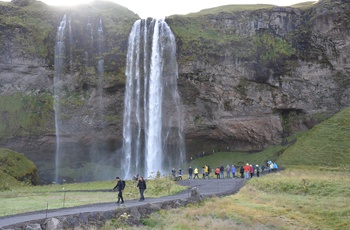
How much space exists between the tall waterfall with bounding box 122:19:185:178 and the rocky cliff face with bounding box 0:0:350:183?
1560 millimetres

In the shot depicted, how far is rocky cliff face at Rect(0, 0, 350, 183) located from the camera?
6097 centimetres

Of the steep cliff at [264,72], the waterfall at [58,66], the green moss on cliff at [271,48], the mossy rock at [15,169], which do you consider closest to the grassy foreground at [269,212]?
the mossy rock at [15,169]

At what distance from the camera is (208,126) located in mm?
64000

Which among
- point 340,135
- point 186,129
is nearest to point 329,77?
point 340,135

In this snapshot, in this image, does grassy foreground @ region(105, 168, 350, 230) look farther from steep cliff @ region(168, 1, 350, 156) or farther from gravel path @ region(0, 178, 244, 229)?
steep cliff @ region(168, 1, 350, 156)

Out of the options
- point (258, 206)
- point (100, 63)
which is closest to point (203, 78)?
point (100, 63)

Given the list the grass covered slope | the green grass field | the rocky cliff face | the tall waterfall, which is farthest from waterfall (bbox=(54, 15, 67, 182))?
the grass covered slope

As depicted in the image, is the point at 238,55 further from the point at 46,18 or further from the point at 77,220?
the point at 77,220

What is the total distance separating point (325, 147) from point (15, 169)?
40.4 metres

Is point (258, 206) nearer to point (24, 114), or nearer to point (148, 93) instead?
point (148, 93)

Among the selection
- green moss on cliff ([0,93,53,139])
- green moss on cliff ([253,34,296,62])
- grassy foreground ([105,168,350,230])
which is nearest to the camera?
grassy foreground ([105,168,350,230])

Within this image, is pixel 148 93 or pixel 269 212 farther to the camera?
pixel 148 93

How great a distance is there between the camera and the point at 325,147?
47.9 m

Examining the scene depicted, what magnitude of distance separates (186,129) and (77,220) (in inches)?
1878
